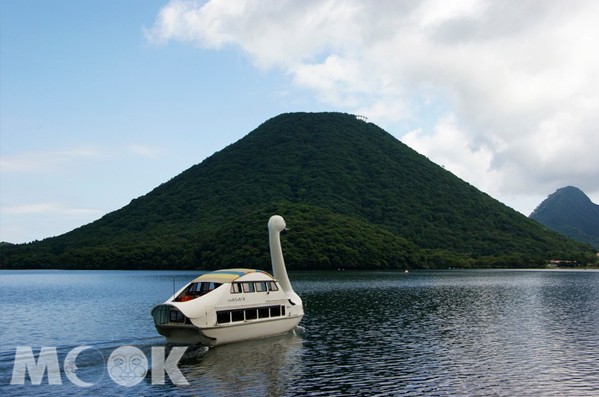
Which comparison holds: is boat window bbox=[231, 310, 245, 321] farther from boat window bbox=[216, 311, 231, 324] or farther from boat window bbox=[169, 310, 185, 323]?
boat window bbox=[169, 310, 185, 323]

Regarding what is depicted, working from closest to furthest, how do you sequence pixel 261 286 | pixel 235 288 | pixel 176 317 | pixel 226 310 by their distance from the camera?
pixel 176 317
pixel 226 310
pixel 235 288
pixel 261 286

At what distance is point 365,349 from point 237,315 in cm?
1095

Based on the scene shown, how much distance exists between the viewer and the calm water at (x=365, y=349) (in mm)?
34750

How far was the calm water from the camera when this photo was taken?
34750 mm

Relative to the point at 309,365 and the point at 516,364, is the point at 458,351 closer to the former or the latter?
the point at 516,364

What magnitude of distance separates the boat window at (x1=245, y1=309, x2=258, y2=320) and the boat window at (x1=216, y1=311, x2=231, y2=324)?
2190 mm

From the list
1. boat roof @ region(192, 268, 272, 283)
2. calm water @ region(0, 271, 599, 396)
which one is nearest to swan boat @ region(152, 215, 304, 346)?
boat roof @ region(192, 268, 272, 283)

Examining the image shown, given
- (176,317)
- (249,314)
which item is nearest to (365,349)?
(249,314)

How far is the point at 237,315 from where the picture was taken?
47.3 meters

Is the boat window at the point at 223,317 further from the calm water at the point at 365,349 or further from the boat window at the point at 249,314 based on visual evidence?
the calm water at the point at 365,349

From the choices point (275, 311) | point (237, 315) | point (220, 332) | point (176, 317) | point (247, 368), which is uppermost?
point (176, 317)

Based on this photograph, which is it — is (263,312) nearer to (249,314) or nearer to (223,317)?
(249,314)

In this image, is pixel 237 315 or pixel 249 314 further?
pixel 249 314

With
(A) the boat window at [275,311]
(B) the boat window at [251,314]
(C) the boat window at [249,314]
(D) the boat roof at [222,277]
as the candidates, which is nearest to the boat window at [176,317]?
(C) the boat window at [249,314]
